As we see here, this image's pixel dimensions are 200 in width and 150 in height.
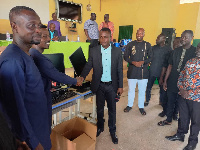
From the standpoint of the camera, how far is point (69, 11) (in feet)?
29.3

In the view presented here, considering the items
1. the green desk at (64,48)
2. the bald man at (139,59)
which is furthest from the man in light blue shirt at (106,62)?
the green desk at (64,48)

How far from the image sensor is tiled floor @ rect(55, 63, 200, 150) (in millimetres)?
2471

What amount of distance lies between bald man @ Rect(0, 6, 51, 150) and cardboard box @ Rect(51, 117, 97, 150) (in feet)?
2.22

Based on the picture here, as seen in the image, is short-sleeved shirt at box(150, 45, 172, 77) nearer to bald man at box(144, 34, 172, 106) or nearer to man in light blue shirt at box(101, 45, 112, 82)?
bald man at box(144, 34, 172, 106)

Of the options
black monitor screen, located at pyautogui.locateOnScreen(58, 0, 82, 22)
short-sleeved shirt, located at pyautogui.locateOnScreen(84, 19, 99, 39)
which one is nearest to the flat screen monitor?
black monitor screen, located at pyautogui.locateOnScreen(58, 0, 82, 22)

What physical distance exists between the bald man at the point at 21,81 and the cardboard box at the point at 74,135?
677 millimetres

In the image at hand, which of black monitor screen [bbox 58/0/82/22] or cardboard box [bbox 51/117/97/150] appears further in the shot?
black monitor screen [bbox 58/0/82/22]

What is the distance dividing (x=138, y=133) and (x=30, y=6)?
7743 millimetres

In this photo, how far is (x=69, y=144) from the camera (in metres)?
1.66

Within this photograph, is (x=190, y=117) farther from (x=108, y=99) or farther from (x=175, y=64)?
(x=108, y=99)

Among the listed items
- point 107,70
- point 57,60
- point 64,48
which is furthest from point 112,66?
point 64,48

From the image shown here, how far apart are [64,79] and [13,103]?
757mm

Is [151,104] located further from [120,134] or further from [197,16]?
[197,16]

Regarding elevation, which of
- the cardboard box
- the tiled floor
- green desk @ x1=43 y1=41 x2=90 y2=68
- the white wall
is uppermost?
the white wall
